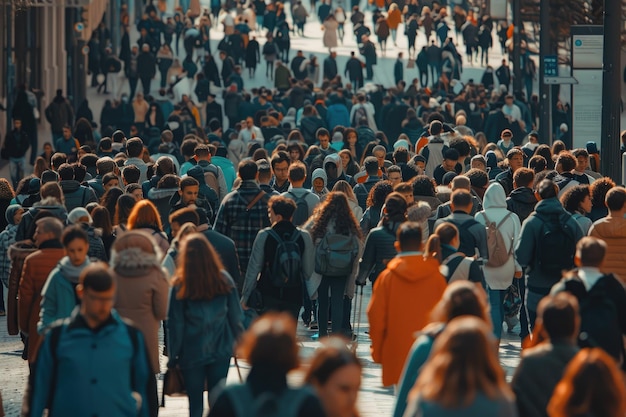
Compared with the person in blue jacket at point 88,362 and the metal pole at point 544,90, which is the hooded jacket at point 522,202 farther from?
the metal pole at point 544,90

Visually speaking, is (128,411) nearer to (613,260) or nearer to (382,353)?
(382,353)

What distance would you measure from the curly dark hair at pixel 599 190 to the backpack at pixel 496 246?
650mm

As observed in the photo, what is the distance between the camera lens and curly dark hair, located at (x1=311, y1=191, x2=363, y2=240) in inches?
516

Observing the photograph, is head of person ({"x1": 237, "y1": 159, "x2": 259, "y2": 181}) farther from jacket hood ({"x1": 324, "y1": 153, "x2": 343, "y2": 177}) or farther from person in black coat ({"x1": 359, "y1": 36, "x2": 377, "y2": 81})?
person in black coat ({"x1": 359, "y1": 36, "x2": 377, "y2": 81})

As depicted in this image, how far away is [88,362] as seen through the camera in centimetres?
786

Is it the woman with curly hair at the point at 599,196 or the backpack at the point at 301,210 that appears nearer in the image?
the woman with curly hair at the point at 599,196

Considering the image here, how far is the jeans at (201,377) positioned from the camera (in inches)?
384

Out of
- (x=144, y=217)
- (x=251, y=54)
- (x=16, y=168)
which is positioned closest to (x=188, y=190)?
(x=144, y=217)

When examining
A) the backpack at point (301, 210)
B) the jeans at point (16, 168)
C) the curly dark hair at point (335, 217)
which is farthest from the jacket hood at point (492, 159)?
the jeans at point (16, 168)

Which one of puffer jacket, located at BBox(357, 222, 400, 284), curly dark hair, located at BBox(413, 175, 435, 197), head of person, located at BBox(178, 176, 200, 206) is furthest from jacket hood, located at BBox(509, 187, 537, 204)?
head of person, located at BBox(178, 176, 200, 206)

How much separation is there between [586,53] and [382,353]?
15445 mm

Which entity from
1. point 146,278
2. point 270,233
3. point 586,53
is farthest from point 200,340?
point 586,53

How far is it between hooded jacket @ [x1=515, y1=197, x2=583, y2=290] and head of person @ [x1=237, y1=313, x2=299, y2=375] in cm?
622

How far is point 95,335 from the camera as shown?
310 inches
